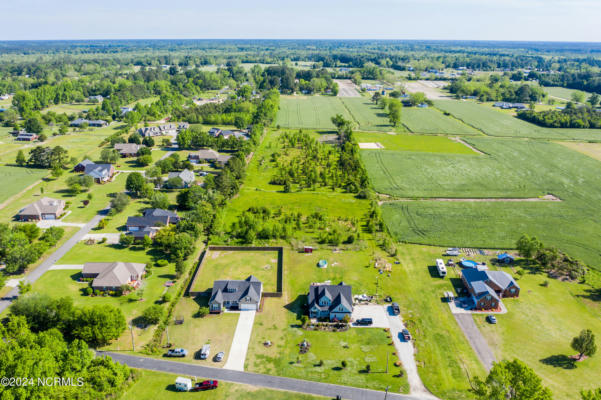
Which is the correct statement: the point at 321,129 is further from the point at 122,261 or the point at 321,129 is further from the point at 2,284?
the point at 2,284

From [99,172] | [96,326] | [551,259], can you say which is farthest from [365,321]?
[99,172]

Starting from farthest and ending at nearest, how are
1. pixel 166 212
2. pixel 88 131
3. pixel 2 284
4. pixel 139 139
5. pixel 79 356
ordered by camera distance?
pixel 88 131 < pixel 139 139 < pixel 166 212 < pixel 2 284 < pixel 79 356

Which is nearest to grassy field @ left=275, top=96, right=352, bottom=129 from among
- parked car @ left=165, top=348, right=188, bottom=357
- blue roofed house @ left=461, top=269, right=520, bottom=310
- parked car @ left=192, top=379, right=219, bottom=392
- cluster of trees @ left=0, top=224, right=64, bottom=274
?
cluster of trees @ left=0, top=224, right=64, bottom=274

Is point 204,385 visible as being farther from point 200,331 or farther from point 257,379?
point 200,331

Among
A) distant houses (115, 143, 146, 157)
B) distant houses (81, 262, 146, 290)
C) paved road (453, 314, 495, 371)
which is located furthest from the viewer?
distant houses (115, 143, 146, 157)

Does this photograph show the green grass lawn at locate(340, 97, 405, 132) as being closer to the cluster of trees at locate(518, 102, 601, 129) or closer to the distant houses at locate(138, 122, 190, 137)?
the cluster of trees at locate(518, 102, 601, 129)

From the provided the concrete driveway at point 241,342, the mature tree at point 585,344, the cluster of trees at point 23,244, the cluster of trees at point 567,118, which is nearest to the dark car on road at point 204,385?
the concrete driveway at point 241,342

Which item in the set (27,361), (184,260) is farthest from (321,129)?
(27,361)

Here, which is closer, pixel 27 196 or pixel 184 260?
pixel 184 260
